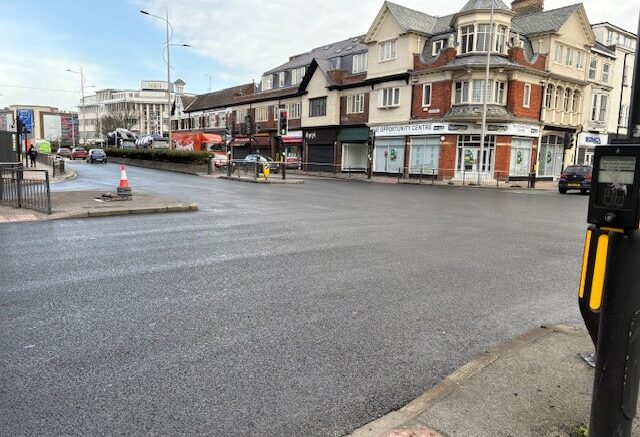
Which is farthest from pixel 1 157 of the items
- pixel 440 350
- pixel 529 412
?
pixel 529 412

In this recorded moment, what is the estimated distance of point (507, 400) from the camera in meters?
3.42

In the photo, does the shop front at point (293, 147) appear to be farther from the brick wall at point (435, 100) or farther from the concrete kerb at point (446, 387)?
the concrete kerb at point (446, 387)

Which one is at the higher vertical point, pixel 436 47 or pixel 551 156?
pixel 436 47

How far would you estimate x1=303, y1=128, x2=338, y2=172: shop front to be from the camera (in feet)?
147

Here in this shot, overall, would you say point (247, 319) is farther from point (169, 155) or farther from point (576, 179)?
point (169, 155)

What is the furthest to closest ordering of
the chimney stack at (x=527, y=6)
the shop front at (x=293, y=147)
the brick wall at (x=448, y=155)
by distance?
1. the shop front at (x=293, y=147)
2. the chimney stack at (x=527, y=6)
3. the brick wall at (x=448, y=155)

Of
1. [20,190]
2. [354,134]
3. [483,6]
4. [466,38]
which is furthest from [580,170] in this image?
[20,190]

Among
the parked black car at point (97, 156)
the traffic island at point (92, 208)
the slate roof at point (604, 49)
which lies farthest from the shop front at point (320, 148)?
the traffic island at point (92, 208)

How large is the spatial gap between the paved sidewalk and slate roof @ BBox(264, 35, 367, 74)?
134ft

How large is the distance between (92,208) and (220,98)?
54.4m

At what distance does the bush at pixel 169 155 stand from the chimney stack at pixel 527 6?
90.1 feet

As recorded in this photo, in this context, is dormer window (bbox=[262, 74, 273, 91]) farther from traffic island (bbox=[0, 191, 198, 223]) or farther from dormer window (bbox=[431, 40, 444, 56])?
traffic island (bbox=[0, 191, 198, 223])

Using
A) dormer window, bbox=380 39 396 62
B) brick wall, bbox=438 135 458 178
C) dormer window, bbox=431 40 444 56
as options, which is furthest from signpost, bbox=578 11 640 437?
dormer window, bbox=380 39 396 62

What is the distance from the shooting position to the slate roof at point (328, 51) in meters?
45.0
